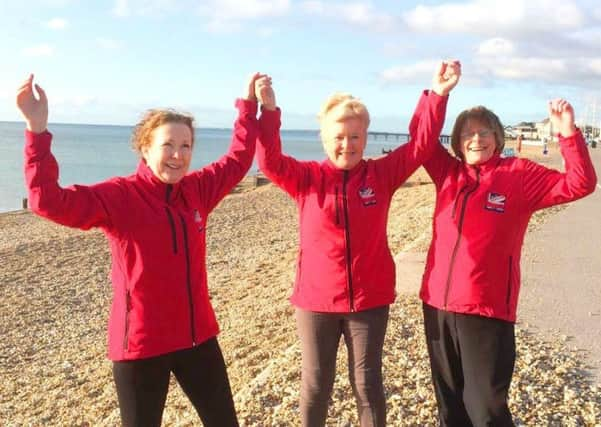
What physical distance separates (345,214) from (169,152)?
1005 millimetres

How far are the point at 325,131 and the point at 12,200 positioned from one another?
3526 cm

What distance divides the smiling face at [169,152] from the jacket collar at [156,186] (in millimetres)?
22

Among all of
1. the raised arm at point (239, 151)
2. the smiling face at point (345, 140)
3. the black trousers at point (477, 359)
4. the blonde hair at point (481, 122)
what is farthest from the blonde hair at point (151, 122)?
the black trousers at point (477, 359)

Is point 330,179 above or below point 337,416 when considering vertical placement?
above

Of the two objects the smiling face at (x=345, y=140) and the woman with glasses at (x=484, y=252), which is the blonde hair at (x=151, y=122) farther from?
the woman with glasses at (x=484, y=252)

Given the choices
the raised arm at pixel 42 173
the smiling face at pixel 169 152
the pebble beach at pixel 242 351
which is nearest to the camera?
the raised arm at pixel 42 173

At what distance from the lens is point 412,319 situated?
5.97m

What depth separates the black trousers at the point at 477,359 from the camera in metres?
3.43

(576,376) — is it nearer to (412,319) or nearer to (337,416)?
(412,319)

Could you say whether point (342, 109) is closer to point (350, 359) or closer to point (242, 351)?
point (350, 359)

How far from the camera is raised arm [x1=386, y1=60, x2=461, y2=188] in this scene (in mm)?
3590

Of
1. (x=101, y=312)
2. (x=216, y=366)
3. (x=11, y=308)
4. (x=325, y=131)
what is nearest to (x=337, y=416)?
(x=216, y=366)

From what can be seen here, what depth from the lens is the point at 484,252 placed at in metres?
3.48

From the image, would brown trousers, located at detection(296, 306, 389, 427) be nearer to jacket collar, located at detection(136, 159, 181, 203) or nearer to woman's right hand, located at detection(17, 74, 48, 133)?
jacket collar, located at detection(136, 159, 181, 203)
